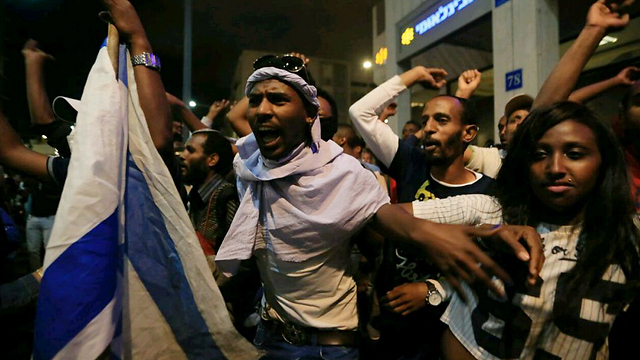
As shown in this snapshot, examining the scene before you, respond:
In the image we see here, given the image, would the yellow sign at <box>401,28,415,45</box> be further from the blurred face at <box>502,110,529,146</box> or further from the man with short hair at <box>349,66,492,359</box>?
the man with short hair at <box>349,66,492,359</box>

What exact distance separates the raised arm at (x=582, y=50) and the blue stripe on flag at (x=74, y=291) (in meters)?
1.96

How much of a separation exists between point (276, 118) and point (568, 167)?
1.15m

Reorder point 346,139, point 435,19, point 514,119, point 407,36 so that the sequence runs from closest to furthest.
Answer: point 514,119
point 346,139
point 435,19
point 407,36

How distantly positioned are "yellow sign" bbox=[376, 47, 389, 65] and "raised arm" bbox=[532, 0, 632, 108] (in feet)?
29.4

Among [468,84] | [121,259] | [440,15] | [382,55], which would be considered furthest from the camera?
[382,55]

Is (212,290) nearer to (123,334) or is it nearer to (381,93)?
(123,334)

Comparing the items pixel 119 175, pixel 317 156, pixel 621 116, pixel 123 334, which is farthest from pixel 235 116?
pixel 621 116

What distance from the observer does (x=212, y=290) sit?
1.32 meters

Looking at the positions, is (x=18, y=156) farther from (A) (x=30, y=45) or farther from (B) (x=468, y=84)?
(B) (x=468, y=84)

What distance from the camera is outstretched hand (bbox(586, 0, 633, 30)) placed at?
6.17ft

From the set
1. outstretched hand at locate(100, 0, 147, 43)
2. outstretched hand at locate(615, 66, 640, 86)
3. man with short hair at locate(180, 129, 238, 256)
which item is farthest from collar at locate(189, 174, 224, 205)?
outstretched hand at locate(615, 66, 640, 86)

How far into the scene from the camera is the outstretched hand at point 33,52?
199 cm

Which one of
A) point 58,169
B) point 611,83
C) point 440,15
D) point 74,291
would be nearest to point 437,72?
point 611,83

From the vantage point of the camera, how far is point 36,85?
6.55ft
